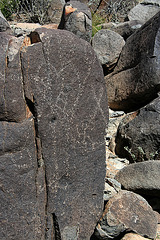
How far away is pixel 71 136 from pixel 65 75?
0.42m

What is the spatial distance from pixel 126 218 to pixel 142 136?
1306 mm

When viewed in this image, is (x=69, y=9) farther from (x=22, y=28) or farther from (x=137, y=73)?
(x=137, y=73)

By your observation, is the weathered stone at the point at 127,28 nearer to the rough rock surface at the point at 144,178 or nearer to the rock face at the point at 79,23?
the rock face at the point at 79,23

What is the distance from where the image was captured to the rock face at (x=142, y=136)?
3447 millimetres

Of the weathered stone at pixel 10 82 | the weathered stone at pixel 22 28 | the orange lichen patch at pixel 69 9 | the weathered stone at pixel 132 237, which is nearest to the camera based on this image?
the weathered stone at pixel 10 82

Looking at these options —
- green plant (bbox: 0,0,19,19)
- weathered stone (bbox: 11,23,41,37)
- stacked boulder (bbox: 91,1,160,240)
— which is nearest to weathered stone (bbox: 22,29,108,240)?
stacked boulder (bbox: 91,1,160,240)

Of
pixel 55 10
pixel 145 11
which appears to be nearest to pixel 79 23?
pixel 55 10

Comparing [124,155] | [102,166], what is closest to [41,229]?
[102,166]

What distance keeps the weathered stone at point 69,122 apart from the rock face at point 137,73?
182cm

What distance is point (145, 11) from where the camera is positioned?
6.67 m

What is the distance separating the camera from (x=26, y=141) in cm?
196

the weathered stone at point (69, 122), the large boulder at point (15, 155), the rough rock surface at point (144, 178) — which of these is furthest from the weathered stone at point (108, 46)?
the large boulder at point (15, 155)

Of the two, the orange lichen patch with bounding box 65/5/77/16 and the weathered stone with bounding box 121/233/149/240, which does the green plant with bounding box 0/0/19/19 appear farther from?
the weathered stone with bounding box 121/233/149/240

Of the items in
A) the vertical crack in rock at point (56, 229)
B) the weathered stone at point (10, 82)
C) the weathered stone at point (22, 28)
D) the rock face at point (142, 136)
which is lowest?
the rock face at point (142, 136)
